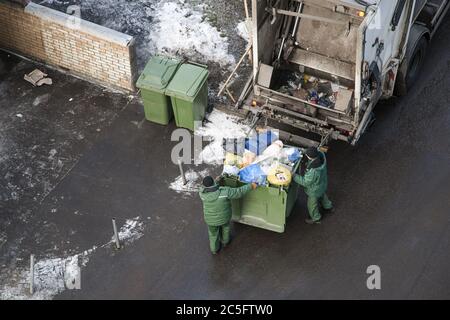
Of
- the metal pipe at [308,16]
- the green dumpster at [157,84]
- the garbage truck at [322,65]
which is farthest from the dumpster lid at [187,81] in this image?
the metal pipe at [308,16]

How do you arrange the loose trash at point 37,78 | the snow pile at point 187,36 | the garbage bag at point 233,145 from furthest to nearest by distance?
1. the snow pile at point 187,36
2. the loose trash at point 37,78
3. the garbage bag at point 233,145

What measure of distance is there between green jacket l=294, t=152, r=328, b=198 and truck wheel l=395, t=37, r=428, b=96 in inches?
111

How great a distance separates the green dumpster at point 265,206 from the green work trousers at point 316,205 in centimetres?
29

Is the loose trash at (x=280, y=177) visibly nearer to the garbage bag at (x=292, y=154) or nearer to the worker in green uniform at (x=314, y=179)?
the worker in green uniform at (x=314, y=179)

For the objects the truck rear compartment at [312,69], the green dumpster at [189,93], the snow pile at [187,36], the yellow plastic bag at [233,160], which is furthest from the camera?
the snow pile at [187,36]

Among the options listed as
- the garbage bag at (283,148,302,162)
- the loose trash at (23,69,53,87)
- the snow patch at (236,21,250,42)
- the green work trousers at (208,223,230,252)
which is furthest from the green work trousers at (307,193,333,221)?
the loose trash at (23,69,53,87)

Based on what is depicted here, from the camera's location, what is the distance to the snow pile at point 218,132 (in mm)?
11500

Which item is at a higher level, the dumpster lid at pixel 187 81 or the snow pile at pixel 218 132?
the dumpster lid at pixel 187 81

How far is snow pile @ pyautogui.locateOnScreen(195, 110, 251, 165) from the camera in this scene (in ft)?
37.7

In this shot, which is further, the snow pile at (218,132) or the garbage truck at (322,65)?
the snow pile at (218,132)

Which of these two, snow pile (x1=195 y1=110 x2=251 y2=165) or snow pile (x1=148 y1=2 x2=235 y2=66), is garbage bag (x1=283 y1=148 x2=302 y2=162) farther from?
snow pile (x1=148 y1=2 x2=235 y2=66)

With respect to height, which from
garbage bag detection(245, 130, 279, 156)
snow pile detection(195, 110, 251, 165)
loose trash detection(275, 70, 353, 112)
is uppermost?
loose trash detection(275, 70, 353, 112)
